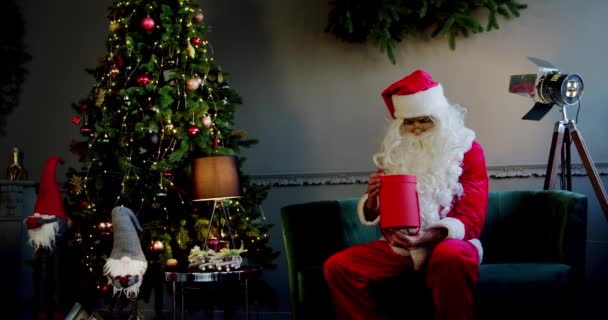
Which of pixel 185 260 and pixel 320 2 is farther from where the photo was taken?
pixel 320 2

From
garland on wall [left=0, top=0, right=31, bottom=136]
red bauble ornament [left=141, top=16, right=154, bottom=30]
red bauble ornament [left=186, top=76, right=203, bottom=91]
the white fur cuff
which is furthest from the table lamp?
garland on wall [left=0, top=0, right=31, bottom=136]

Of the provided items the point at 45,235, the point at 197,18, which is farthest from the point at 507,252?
the point at 45,235

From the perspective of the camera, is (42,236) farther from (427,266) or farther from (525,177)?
(525,177)

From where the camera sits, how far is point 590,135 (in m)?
4.30

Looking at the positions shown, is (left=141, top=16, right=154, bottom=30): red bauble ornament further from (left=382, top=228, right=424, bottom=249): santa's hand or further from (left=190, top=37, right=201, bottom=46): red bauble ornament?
(left=382, top=228, right=424, bottom=249): santa's hand

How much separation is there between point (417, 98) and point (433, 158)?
0.86ft

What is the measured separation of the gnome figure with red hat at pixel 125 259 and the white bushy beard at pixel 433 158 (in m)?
1.21

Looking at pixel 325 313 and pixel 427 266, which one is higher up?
pixel 427 266

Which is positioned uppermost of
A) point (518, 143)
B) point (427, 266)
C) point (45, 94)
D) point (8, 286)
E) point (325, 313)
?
point (45, 94)

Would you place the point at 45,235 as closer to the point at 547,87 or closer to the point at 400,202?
the point at 400,202

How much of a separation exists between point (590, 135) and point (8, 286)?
385 cm

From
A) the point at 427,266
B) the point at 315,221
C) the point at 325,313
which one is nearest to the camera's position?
the point at 427,266

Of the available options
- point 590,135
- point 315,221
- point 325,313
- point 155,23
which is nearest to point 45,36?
point 155,23

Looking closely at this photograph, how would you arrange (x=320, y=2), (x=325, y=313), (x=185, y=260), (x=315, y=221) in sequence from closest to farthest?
1. (x=325, y=313)
2. (x=315, y=221)
3. (x=185, y=260)
4. (x=320, y=2)
